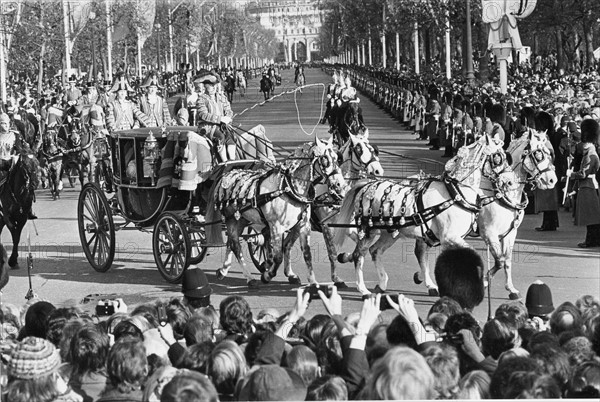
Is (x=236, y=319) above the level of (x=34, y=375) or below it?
below

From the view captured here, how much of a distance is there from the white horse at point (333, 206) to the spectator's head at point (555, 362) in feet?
21.9

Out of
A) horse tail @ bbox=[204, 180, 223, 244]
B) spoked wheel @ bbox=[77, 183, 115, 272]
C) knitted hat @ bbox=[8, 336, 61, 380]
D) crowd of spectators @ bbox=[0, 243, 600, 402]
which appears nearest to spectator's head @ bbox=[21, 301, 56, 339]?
crowd of spectators @ bbox=[0, 243, 600, 402]

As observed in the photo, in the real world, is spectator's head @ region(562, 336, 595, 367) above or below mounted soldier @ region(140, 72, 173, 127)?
below

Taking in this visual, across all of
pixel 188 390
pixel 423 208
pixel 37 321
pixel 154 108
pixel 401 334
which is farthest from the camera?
pixel 154 108

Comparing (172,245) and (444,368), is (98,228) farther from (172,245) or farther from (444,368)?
(444,368)

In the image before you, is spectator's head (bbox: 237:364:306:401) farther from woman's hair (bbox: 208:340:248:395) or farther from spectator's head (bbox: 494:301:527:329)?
spectator's head (bbox: 494:301:527:329)

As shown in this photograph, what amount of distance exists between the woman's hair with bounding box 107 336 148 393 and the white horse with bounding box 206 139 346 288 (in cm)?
636

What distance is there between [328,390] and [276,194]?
713 centimetres

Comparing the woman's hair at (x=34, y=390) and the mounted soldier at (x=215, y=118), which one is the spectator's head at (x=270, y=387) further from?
the mounted soldier at (x=215, y=118)

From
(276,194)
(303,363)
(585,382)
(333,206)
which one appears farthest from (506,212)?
(585,382)

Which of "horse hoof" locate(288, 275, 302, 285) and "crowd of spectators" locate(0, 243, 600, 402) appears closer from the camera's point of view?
"crowd of spectators" locate(0, 243, 600, 402)

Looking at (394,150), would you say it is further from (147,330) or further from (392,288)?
(147,330)

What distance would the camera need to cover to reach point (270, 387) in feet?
18.5

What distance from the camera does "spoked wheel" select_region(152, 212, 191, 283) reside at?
13.2 metres
